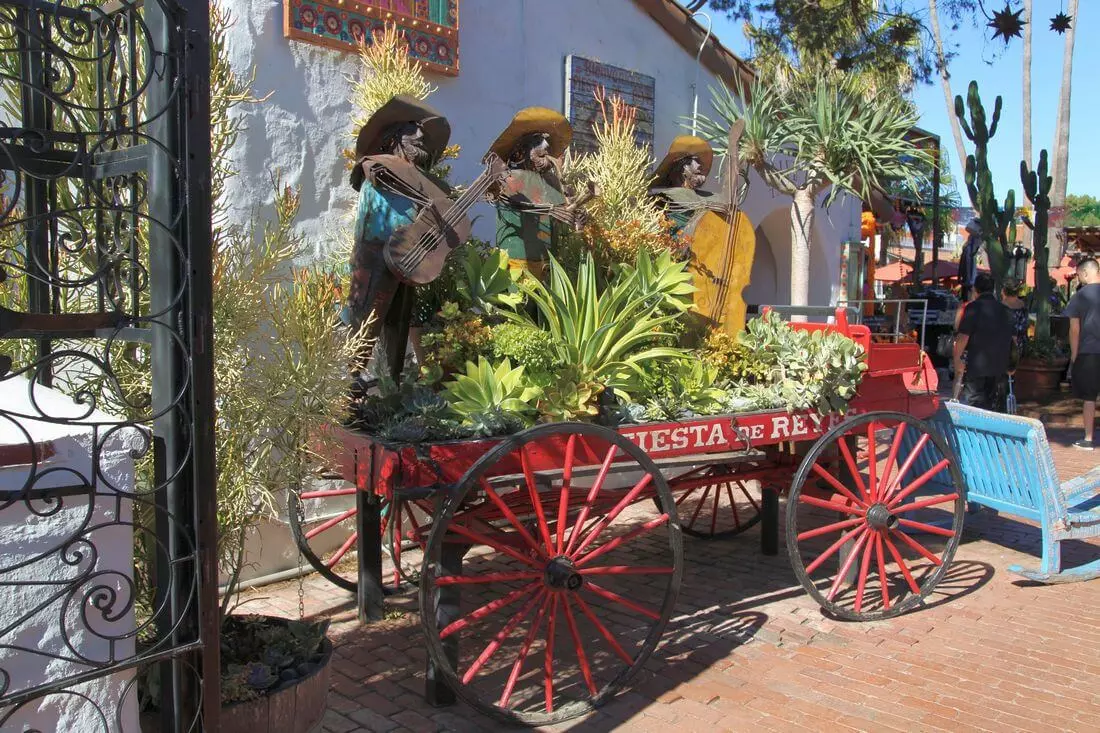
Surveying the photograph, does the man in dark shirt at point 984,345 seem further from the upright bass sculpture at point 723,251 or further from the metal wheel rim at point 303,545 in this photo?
the metal wheel rim at point 303,545

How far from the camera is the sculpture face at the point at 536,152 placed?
4750mm

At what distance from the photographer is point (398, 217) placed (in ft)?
13.6

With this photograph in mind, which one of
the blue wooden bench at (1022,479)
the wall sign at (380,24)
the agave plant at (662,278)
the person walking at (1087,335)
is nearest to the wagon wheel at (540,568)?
the agave plant at (662,278)

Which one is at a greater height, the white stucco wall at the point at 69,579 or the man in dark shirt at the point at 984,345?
the man in dark shirt at the point at 984,345

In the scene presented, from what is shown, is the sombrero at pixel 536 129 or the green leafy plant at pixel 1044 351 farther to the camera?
the green leafy plant at pixel 1044 351

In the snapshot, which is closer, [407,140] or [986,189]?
[407,140]

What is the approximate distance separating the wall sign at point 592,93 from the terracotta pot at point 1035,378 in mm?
7908

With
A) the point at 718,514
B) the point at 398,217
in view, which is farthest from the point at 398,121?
the point at 718,514

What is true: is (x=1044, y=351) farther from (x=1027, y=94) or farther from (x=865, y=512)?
(x=865, y=512)

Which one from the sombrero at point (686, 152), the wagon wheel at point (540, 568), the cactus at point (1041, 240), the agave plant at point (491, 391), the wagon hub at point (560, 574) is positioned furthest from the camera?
the cactus at point (1041, 240)

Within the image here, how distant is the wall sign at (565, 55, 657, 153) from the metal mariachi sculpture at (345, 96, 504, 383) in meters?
2.56

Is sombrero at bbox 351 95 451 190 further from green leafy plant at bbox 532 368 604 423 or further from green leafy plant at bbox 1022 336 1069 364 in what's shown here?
green leafy plant at bbox 1022 336 1069 364

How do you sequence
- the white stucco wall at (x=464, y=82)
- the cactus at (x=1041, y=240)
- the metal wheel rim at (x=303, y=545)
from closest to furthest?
the metal wheel rim at (x=303, y=545)
the white stucco wall at (x=464, y=82)
the cactus at (x=1041, y=240)

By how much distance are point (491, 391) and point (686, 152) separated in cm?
264
